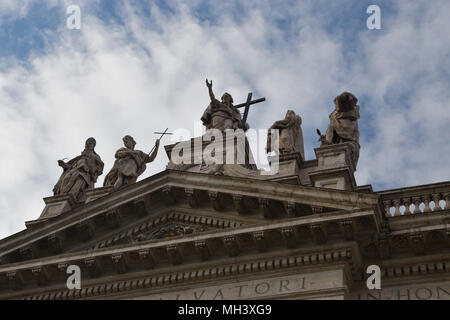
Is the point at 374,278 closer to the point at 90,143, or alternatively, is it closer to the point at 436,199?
the point at 436,199


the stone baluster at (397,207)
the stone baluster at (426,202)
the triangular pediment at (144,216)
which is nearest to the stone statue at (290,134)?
the triangular pediment at (144,216)

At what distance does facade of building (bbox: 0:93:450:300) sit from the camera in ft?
52.0

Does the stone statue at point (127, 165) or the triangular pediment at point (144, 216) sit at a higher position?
the stone statue at point (127, 165)

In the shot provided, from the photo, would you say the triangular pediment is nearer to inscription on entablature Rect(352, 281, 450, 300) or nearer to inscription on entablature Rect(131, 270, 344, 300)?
inscription on entablature Rect(131, 270, 344, 300)

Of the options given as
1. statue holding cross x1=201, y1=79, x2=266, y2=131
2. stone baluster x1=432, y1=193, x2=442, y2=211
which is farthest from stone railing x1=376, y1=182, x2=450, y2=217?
statue holding cross x1=201, y1=79, x2=266, y2=131

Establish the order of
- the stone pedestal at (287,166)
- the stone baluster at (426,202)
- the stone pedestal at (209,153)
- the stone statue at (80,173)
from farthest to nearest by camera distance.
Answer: the stone statue at (80,173)
the stone pedestal at (209,153)
the stone pedestal at (287,166)
the stone baluster at (426,202)

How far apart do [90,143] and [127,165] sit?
6.28ft

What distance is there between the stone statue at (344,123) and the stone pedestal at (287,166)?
0.73 metres

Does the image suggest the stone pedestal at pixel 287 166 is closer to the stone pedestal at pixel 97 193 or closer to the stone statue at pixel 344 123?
the stone statue at pixel 344 123

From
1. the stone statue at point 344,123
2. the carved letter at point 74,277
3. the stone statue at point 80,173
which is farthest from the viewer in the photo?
the stone statue at point 80,173

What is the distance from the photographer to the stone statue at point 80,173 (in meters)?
21.5
